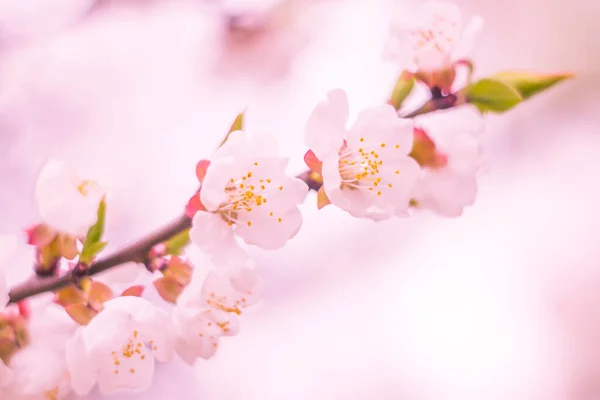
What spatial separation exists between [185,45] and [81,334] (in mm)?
Answer: 406

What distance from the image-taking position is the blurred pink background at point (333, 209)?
74 centimetres

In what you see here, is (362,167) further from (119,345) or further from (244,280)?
(119,345)

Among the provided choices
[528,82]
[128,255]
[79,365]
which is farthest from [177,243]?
[528,82]

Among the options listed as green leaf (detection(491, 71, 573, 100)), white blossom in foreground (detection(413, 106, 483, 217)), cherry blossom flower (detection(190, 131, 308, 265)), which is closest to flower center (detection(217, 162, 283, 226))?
cherry blossom flower (detection(190, 131, 308, 265))

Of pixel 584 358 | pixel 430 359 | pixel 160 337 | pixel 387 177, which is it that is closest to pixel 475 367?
pixel 430 359

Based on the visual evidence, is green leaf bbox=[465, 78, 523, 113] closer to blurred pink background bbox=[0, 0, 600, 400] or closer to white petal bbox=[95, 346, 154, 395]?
blurred pink background bbox=[0, 0, 600, 400]

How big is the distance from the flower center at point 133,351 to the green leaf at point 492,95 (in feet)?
1.51

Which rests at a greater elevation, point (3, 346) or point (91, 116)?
point (91, 116)

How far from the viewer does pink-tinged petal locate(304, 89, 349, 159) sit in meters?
0.60

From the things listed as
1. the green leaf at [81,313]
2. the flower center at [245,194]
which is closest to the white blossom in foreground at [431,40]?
the flower center at [245,194]

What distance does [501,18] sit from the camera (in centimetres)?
88

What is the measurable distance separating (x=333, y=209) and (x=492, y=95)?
0.25 m

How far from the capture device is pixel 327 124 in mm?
606

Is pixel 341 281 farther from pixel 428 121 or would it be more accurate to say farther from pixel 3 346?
pixel 3 346
